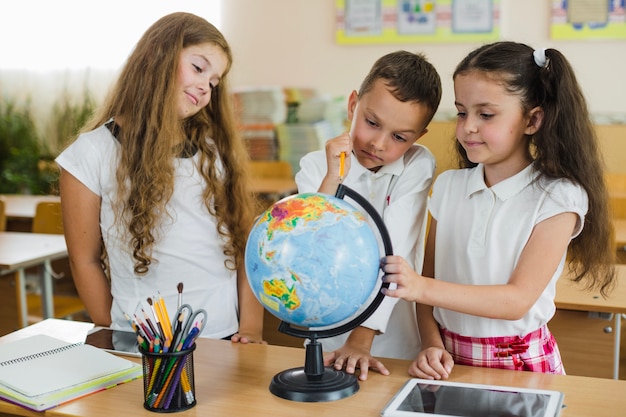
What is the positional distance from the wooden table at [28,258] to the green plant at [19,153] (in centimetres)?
268

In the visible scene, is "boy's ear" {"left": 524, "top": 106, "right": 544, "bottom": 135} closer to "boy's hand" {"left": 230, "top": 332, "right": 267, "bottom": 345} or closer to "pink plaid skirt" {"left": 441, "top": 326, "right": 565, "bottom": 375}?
"pink plaid skirt" {"left": 441, "top": 326, "right": 565, "bottom": 375}

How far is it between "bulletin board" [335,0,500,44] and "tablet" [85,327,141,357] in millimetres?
4200

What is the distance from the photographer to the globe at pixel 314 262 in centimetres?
131

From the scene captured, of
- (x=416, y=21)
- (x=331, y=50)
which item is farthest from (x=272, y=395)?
(x=331, y=50)

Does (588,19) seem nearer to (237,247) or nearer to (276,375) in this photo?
(237,247)

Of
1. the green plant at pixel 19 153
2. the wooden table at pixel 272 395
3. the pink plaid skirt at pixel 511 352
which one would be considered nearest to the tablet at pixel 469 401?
the wooden table at pixel 272 395

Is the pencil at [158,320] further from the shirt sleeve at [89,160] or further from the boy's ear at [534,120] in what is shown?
the boy's ear at [534,120]

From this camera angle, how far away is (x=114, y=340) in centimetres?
179

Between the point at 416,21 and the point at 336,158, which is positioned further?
the point at 416,21

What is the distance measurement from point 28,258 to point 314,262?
7.66 ft

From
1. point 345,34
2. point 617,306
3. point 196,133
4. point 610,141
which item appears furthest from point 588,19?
point 196,133

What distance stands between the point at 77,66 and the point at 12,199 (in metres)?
1.78

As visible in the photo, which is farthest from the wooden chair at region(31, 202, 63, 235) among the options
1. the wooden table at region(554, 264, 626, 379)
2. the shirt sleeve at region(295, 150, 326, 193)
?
the wooden table at region(554, 264, 626, 379)

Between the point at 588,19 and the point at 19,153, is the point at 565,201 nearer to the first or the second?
the point at 588,19
